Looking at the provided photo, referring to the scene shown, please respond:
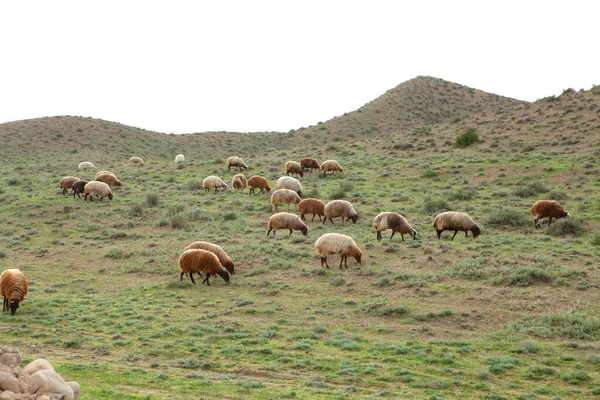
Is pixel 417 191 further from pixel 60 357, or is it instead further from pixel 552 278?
pixel 60 357

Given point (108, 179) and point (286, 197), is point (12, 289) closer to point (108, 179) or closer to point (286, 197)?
point (286, 197)

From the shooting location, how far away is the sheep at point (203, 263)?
17797 millimetres

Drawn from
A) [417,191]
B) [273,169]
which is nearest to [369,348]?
[417,191]

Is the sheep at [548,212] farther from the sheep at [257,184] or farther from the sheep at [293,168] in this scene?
the sheep at [293,168]

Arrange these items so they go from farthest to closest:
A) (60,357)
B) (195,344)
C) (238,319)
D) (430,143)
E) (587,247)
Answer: (430,143) < (587,247) < (238,319) < (195,344) < (60,357)

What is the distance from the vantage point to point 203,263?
1781 cm

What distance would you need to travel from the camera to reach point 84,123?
72.1 metres

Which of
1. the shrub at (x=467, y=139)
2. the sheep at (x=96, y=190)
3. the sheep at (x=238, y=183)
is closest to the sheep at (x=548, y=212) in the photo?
the sheep at (x=238, y=183)

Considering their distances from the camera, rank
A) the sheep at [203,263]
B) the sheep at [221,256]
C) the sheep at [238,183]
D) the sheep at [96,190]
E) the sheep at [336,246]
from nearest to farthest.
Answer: the sheep at [203,263] → the sheep at [336,246] → the sheep at [221,256] → the sheep at [96,190] → the sheep at [238,183]

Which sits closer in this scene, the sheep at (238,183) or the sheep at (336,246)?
the sheep at (336,246)

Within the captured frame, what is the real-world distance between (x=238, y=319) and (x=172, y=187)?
24255 mm

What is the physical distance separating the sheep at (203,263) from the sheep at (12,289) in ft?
16.5

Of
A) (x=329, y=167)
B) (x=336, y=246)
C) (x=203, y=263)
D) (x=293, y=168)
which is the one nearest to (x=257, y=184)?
(x=293, y=168)

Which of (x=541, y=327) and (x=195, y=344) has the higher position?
(x=541, y=327)
